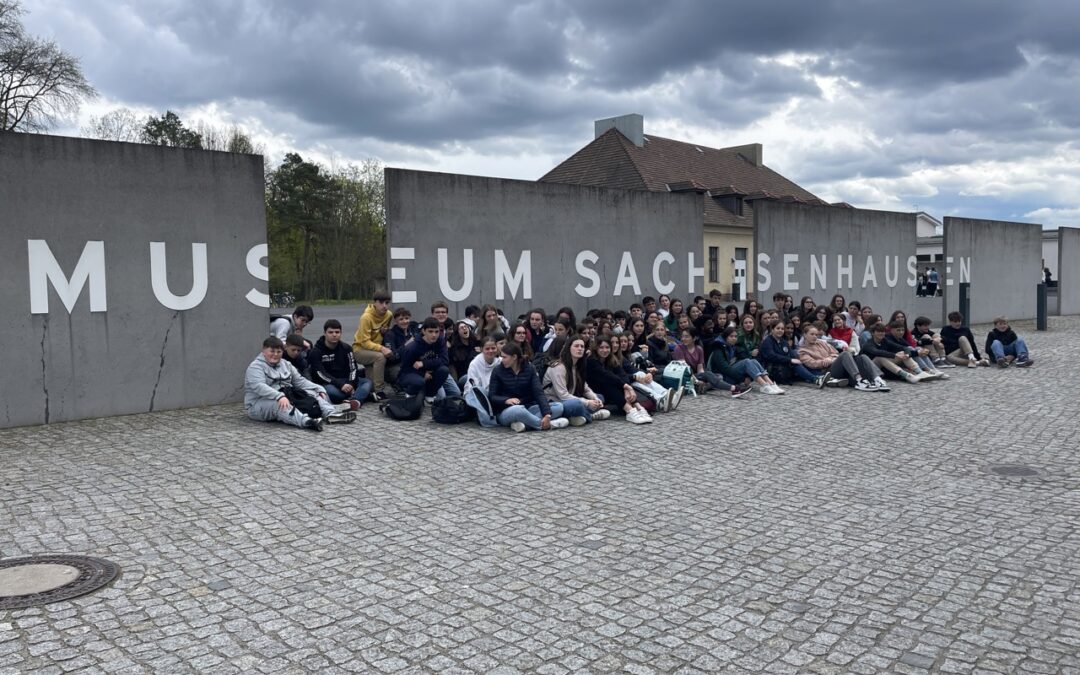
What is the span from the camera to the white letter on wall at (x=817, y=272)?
21.9 m

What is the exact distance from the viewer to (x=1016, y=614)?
185 inches

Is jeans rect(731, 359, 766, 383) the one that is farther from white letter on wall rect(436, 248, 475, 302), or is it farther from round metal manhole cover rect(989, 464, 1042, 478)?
round metal manhole cover rect(989, 464, 1042, 478)

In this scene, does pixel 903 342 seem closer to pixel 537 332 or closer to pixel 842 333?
pixel 842 333

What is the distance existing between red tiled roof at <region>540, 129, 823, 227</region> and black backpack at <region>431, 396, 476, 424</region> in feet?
108

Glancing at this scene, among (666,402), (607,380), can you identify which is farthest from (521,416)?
(666,402)

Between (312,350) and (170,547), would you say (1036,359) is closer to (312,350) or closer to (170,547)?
(312,350)

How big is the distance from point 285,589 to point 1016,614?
4.14 m

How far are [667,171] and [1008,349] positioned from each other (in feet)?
103

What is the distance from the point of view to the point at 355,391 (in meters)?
11.8

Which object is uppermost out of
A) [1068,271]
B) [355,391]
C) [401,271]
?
[1068,271]

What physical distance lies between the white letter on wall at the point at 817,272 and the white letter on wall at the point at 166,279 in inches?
603

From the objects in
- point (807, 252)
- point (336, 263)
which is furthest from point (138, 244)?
point (336, 263)

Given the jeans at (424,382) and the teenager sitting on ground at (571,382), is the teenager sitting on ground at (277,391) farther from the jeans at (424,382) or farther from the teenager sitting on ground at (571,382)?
the teenager sitting on ground at (571,382)

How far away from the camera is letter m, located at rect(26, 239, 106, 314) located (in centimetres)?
1049
